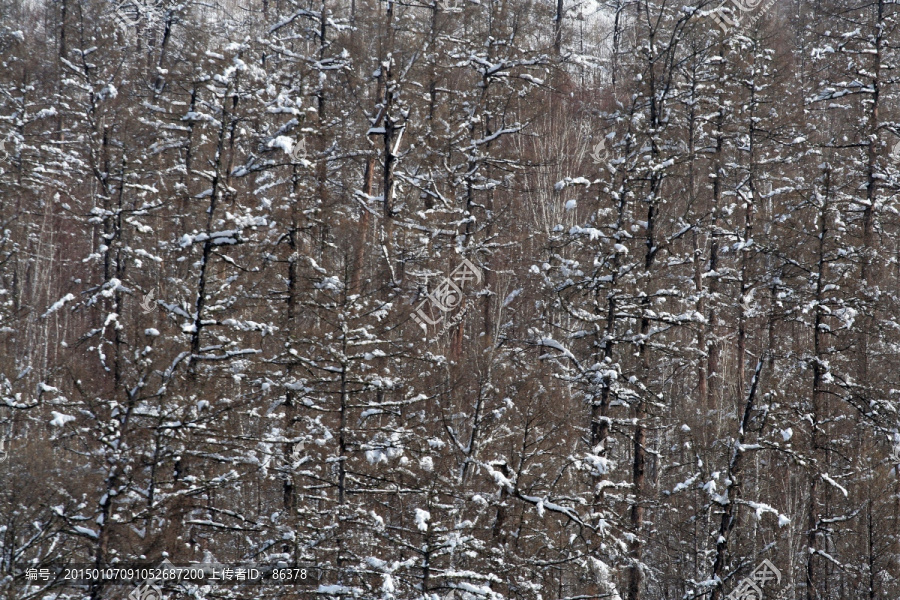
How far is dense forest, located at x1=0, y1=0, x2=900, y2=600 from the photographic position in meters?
14.2

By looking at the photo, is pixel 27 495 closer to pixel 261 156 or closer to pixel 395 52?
pixel 261 156

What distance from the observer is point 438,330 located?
20.6 meters

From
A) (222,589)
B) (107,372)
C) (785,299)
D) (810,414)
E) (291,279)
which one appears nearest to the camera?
(222,589)

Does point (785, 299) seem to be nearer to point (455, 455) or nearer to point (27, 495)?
point (455, 455)

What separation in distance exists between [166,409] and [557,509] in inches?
275

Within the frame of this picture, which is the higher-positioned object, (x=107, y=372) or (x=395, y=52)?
(x=395, y=52)

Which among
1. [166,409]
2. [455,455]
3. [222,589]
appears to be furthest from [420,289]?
[222,589]

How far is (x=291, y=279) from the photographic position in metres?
15.9

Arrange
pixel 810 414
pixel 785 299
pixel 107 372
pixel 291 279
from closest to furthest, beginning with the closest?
pixel 107 372 < pixel 291 279 < pixel 810 414 < pixel 785 299

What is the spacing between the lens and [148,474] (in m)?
14.2

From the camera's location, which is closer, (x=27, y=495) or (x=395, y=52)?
(x=27, y=495)

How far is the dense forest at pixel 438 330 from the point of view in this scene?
14188 mm

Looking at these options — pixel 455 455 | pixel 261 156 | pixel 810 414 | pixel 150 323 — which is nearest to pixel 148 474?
pixel 150 323

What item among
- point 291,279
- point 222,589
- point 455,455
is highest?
point 291,279
